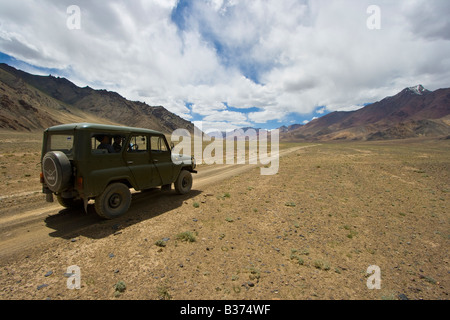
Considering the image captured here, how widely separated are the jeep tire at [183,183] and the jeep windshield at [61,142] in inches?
160

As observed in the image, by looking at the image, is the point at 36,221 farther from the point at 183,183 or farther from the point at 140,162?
the point at 183,183

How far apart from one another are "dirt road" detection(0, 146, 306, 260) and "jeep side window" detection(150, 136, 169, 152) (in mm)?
2176

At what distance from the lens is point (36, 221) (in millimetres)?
5988

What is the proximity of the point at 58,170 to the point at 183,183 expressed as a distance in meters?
4.75

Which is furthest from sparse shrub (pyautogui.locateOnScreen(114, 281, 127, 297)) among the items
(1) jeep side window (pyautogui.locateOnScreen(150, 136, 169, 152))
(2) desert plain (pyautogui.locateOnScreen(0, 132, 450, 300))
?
(1) jeep side window (pyautogui.locateOnScreen(150, 136, 169, 152))

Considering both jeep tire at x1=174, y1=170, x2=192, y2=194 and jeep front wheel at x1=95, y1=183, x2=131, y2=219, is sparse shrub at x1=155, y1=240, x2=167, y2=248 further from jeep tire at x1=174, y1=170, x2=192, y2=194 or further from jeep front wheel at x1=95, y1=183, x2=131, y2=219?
jeep tire at x1=174, y1=170, x2=192, y2=194

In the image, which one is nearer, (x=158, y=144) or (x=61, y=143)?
(x=61, y=143)

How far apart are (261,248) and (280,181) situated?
316 inches

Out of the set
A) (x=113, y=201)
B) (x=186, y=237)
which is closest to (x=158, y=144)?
(x=113, y=201)

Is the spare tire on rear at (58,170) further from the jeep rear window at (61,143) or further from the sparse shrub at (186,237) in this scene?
the sparse shrub at (186,237)

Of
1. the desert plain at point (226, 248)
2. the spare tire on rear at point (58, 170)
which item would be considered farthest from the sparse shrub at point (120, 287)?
the spare tire on rear at point (58, 170)

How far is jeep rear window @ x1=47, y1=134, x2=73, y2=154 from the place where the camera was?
574 cm

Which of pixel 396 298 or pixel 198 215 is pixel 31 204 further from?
pixel 396 298

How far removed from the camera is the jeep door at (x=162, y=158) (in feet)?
24.6
